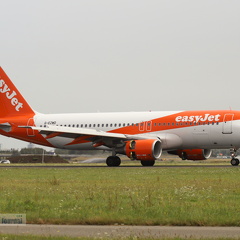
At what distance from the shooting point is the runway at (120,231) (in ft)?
37.7

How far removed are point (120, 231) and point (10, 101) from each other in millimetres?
41119

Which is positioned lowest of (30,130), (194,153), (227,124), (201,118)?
(194,153)

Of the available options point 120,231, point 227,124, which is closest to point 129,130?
point 227,124

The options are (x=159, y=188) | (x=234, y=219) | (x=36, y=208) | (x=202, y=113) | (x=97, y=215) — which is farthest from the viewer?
(x=202, y=113)

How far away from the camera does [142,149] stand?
41875mm

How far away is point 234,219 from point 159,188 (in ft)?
27.6

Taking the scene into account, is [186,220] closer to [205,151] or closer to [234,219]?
[234,219]

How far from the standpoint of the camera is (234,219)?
13281mm

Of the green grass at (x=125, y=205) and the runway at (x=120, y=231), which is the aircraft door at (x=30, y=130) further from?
the runway at (x=120, y=231)

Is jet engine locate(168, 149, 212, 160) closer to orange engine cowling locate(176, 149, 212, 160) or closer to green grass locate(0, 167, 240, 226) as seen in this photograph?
orange engine cowling locate(176, 149, 212, 160)

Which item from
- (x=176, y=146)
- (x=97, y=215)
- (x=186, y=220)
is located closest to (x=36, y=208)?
(x=97, y=215)

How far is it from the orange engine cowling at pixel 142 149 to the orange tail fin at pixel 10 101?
12370mm

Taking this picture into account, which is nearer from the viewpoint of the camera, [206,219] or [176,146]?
[206,219]

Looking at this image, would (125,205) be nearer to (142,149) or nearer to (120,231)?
(120,231)
